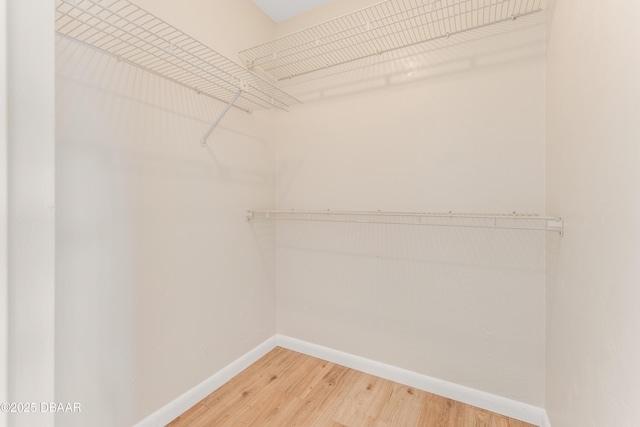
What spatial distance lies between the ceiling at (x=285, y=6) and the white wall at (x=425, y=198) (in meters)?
0.06

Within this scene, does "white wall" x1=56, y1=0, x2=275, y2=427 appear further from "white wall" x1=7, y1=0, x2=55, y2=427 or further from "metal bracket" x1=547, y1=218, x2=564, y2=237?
"metal bracket" x1=547, y1=218, x2=564, y2=237

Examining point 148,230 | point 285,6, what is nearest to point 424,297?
point 148,230

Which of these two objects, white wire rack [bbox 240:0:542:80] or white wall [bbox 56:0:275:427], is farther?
white wire rack [bbox 240:0:542:80]

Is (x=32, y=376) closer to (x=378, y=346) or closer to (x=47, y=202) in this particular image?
(x=47, y=202)

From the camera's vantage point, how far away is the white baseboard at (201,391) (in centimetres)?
125

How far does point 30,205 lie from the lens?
15.8 inches

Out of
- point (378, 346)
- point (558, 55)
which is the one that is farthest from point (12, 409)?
point (558, 55)

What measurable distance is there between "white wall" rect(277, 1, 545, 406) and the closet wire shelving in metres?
0.63

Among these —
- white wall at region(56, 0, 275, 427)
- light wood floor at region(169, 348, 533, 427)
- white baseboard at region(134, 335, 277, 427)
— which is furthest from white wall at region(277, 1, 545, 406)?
white wall at region(56, 0, 275, 427)

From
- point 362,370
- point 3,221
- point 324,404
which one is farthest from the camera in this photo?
point 362,370

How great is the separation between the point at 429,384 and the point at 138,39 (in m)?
2.13

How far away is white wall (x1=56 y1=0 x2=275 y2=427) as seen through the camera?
99 cm

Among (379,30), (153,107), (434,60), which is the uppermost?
(379,30)

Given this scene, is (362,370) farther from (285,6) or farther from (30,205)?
(285,6)
